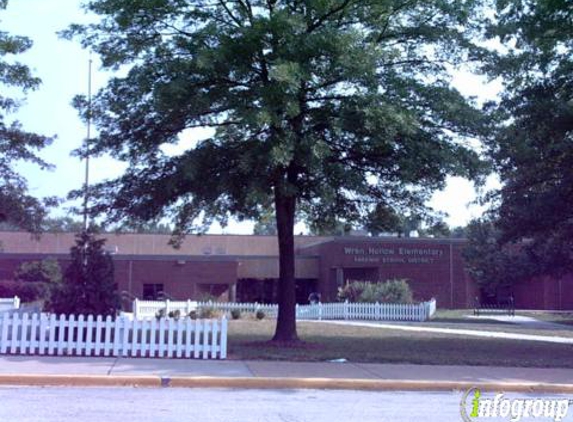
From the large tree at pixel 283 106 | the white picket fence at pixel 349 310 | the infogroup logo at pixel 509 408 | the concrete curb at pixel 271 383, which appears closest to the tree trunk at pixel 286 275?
the large tree at pixel 283 106

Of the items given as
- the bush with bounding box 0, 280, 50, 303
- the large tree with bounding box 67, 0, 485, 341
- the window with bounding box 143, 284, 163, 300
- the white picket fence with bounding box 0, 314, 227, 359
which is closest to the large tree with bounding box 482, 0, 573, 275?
the large tree with bounding box 67, 0, 485, 341

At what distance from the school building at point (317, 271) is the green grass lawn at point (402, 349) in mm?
20313

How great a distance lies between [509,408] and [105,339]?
317 inches

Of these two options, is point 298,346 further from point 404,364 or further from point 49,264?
point 49,264

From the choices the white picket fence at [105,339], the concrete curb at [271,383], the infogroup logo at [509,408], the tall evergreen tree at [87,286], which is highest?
the tall evergreen tree at [87,286]

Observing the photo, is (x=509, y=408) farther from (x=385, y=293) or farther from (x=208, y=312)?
(x=385, y=293)

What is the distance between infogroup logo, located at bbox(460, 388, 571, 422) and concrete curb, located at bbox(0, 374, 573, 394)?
2.29 ft

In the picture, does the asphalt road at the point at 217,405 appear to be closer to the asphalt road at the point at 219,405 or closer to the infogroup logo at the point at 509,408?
the asphalt road at the point at 219,405

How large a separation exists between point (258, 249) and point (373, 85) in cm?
4763

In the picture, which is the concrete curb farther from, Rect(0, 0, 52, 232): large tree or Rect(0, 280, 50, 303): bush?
Rect(0, 280, 50, 303): bush

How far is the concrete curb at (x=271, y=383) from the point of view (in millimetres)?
11883

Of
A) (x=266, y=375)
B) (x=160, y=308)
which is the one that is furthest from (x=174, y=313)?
(x=266, y=375)

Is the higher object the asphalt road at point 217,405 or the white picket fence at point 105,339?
the white picket fence at point 105,339

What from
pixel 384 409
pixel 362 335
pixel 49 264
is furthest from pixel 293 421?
pixel 49 264
